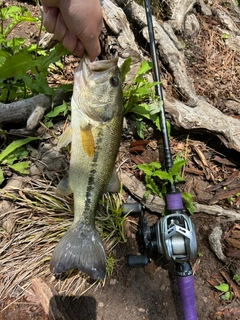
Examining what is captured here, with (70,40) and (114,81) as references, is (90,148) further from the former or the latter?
(70,40)

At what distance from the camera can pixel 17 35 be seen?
4.43m

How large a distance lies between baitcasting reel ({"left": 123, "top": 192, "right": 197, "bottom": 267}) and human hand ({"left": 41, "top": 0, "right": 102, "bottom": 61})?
64.3 inches

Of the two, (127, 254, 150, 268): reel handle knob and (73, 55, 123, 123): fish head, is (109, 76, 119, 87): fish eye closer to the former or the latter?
(73, 55, 123, 123): fish head

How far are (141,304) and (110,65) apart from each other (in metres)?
2.30

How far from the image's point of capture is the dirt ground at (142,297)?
2.81 metres

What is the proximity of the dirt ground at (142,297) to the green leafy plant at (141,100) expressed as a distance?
4.44 ft

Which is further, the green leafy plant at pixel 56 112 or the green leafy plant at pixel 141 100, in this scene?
the green leafy plant at pixel 141 100

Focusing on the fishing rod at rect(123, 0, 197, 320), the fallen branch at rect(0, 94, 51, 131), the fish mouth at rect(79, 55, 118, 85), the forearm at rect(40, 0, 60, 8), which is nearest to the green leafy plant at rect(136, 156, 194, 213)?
the fishing rod at rect(123, 0, 197, 320)

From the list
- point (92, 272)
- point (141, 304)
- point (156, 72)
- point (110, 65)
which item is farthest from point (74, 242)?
point (156, 72)

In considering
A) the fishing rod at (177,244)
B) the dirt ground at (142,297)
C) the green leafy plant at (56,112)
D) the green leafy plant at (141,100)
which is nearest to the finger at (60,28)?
the green leafy plant at (56,112)

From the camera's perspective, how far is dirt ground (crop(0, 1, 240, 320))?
9.21 feet

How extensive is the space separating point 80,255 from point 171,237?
884mm

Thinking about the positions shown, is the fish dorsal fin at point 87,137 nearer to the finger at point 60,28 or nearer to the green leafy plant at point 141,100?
the finger at point 60,28

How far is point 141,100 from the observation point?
140 inches
